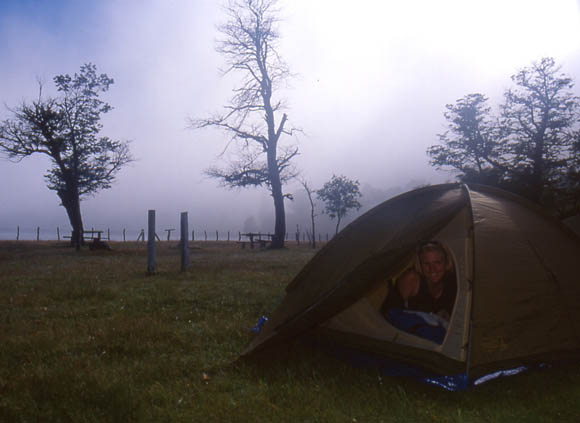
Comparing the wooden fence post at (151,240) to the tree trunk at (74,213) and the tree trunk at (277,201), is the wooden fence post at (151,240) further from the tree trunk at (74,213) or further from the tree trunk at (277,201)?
the tree trunk at (74,213)

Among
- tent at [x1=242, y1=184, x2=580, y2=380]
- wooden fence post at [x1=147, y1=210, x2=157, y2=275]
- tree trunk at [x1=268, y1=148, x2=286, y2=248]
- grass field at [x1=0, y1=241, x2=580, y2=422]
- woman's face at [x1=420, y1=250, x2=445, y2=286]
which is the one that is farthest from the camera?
tree trunk at [x1=268, y1=148, x2=286, y2=248]

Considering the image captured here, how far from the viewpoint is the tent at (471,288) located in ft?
13.4

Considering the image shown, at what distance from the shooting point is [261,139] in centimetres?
2892

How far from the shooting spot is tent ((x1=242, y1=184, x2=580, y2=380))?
4.10 meters

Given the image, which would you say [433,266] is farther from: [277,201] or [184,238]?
[277,201]

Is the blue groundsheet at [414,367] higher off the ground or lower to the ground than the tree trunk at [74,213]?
lower

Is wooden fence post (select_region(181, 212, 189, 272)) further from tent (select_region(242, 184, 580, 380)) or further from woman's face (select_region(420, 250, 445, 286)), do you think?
woman's face (select_region(420, 250, 445, 286))

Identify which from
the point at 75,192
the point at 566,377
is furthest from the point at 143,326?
the point at 75,192

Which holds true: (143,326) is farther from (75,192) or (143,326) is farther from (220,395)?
(75,192)

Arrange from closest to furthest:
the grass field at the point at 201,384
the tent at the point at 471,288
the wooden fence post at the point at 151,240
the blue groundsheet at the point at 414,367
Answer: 1. the grass field at the point at 201,384
2. the blue groundsheet at the point at 414,367
3. the tent at the point at 471,288
4. the wooden fence post at the point at 151,240

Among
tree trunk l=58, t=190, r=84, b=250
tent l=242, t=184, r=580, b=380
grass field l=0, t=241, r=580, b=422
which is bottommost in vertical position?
grass field l=0, t=241, r=580, b=422

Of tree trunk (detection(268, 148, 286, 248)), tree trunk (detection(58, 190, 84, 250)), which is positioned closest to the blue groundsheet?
tree trunk (detection(268, 148, 286, 248))

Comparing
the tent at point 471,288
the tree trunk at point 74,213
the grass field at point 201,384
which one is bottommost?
the grass field at point 201,384

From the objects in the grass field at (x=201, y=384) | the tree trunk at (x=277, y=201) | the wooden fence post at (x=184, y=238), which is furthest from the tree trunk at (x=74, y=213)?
the grass field at (x=201, y=384)
